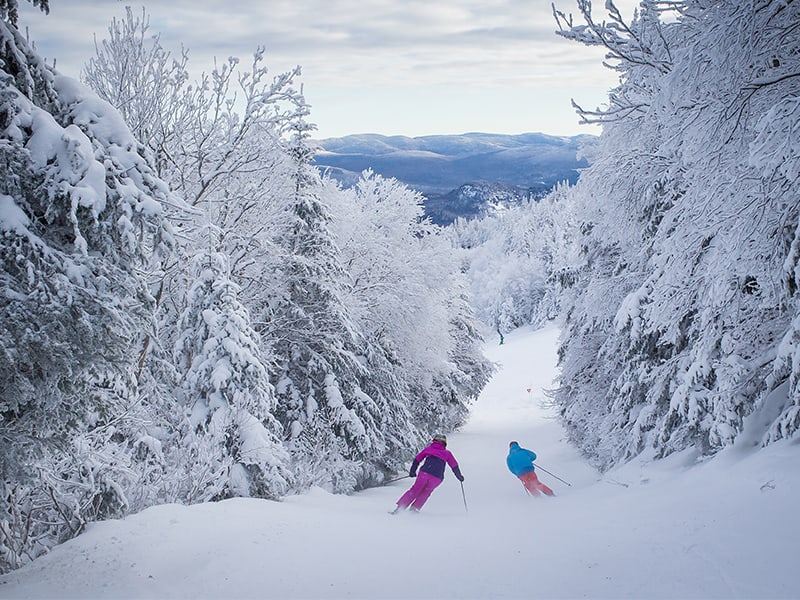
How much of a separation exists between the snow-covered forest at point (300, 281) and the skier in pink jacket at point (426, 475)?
6.94ft

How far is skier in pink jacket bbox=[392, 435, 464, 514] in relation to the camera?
412 inches

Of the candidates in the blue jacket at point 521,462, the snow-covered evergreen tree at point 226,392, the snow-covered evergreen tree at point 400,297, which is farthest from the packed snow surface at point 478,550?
the snow-covered evergreen tree at point 400,297

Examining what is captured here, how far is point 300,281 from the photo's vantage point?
15266 millimetres

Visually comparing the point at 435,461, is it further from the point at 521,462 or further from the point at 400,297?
the point at 400,297

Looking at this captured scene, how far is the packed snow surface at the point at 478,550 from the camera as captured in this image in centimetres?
447

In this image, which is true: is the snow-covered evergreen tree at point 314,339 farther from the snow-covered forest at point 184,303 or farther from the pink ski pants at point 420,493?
the pink ski pants at point 420,493

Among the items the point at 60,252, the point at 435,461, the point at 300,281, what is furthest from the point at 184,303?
the point at 60,252

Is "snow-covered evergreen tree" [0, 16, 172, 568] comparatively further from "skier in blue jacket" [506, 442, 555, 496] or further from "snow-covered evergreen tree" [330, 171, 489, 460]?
"snow-covered evergreen tree" [330, 171, 489, 460]

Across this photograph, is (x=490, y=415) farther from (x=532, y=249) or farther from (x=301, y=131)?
(x=532, y=249)

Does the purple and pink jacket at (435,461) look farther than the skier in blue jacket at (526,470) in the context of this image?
No

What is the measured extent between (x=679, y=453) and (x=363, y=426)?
842 cm

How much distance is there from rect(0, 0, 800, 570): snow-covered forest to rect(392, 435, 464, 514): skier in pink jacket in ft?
6.94

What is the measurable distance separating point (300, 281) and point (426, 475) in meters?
6.74

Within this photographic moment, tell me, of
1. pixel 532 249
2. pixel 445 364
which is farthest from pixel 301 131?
pixel 532 249
